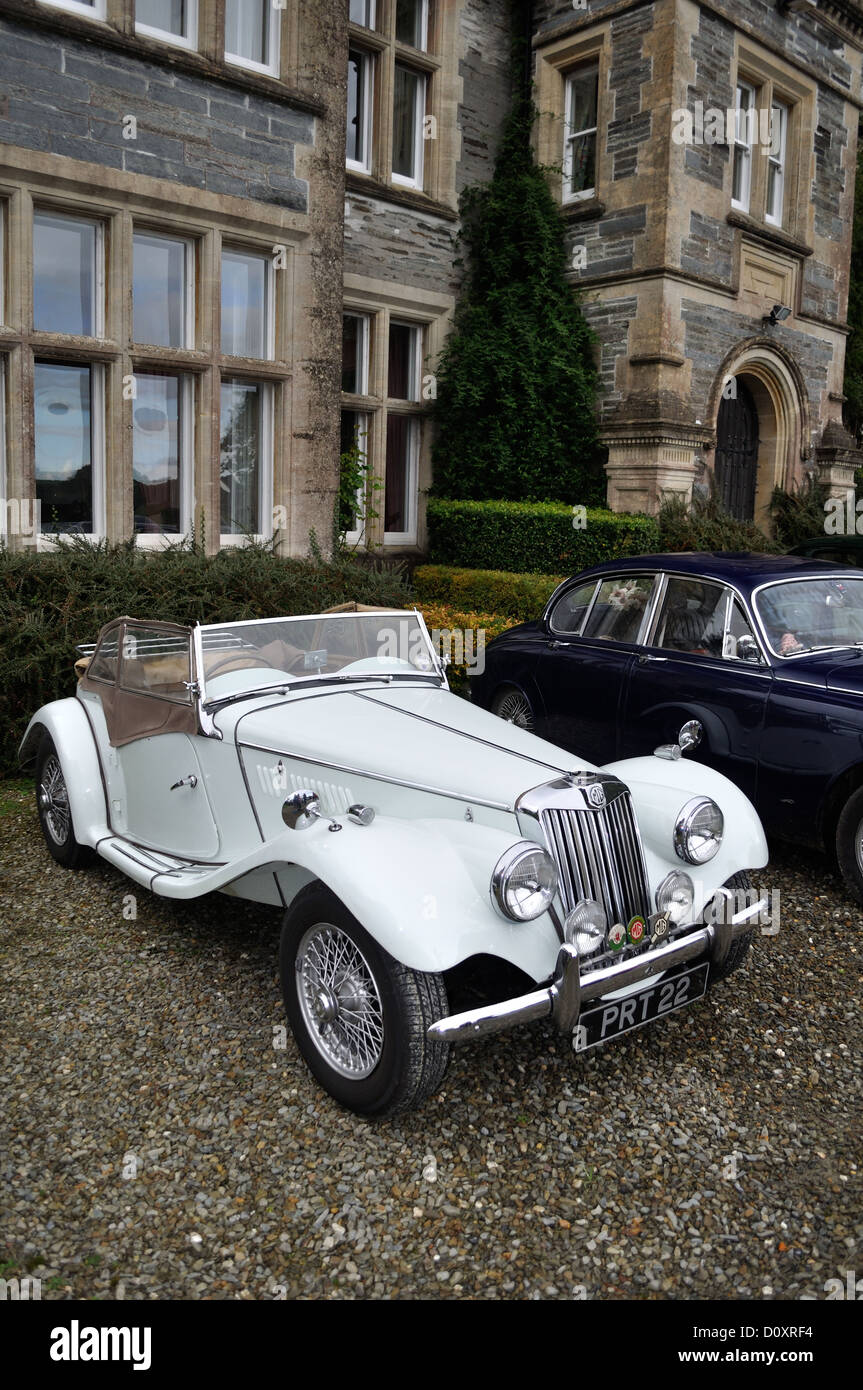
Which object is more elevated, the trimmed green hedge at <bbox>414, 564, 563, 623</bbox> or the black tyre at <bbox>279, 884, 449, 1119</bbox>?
the trimmed green hedge at <bbox>414, 564, 563, 623</bbox>

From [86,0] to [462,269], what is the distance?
522cm

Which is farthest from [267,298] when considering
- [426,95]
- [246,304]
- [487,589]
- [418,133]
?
[426,95]

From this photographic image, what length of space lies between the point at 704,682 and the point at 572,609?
51.3 inches

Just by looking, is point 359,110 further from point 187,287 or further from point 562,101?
point 187,287

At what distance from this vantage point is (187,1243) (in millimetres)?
2730

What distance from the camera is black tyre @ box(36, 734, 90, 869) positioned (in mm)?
5340

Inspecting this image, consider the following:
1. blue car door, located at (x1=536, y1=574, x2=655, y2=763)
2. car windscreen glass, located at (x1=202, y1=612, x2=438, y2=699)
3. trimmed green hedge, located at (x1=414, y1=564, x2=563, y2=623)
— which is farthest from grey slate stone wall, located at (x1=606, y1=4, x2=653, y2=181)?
car windscreen glass, located at (x1=202, y1=612, x2=438, y2=699)

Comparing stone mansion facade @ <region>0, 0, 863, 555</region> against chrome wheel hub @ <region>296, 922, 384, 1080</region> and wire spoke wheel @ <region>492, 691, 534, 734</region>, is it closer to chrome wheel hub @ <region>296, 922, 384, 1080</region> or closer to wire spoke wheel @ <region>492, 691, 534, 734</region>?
wire spoke wheel @ <region>492, 691, 534, 734</region>

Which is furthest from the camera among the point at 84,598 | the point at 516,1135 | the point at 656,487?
the point at 656,487

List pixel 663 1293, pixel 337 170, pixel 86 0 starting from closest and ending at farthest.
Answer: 1. pixel 663 1293
2. pixel 86 0
3. pixel 337 170

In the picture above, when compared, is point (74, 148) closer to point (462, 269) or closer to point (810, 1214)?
point (462, 269)

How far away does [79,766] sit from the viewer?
5086mm

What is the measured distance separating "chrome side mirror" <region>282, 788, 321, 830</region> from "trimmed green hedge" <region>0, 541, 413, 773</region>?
3862 mm

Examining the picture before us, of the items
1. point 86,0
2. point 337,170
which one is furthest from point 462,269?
point 86,0
